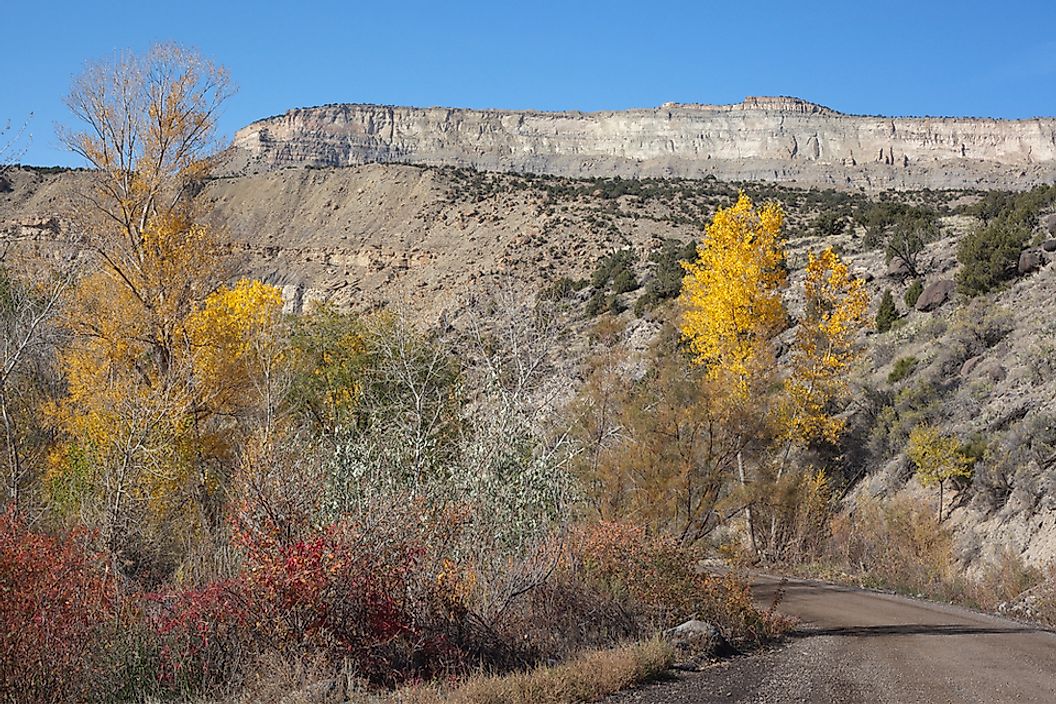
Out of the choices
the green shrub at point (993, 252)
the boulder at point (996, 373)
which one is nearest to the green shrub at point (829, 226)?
the green shrub at point (993, 252)

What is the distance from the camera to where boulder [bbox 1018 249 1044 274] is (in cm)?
3247

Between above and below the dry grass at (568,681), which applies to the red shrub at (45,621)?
above

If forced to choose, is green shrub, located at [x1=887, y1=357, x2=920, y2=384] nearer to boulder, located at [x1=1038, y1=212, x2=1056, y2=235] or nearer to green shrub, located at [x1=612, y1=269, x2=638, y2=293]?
boulder, located at [x1=1038, y1=212, x2=1056, y2=235]

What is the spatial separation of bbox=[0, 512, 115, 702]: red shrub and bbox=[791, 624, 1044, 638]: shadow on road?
9321mm

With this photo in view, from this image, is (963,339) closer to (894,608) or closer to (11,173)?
(894,608)

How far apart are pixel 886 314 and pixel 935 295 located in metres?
1.89

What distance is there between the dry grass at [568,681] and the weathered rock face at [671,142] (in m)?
119

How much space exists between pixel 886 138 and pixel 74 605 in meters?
143

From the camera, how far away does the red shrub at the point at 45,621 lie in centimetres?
807

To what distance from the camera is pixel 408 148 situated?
139375 millimetres

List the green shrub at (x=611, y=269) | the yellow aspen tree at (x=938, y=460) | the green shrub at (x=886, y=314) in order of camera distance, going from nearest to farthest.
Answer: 1. the yellow aspen tree at (x=938, y=460)
2. the green shrub at (x=886, y=314)
3. the green shrub at (x=611, y=269)

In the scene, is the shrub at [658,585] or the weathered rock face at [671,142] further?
the weathered rock face at [671,142]

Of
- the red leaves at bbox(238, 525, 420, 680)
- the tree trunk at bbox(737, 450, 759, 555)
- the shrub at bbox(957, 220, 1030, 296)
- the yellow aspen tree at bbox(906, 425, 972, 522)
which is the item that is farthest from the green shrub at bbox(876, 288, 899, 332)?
the red leaves at bbox(238, 525, 420, 680)

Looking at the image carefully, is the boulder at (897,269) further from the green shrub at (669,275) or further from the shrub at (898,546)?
the shrub at (898,546)
